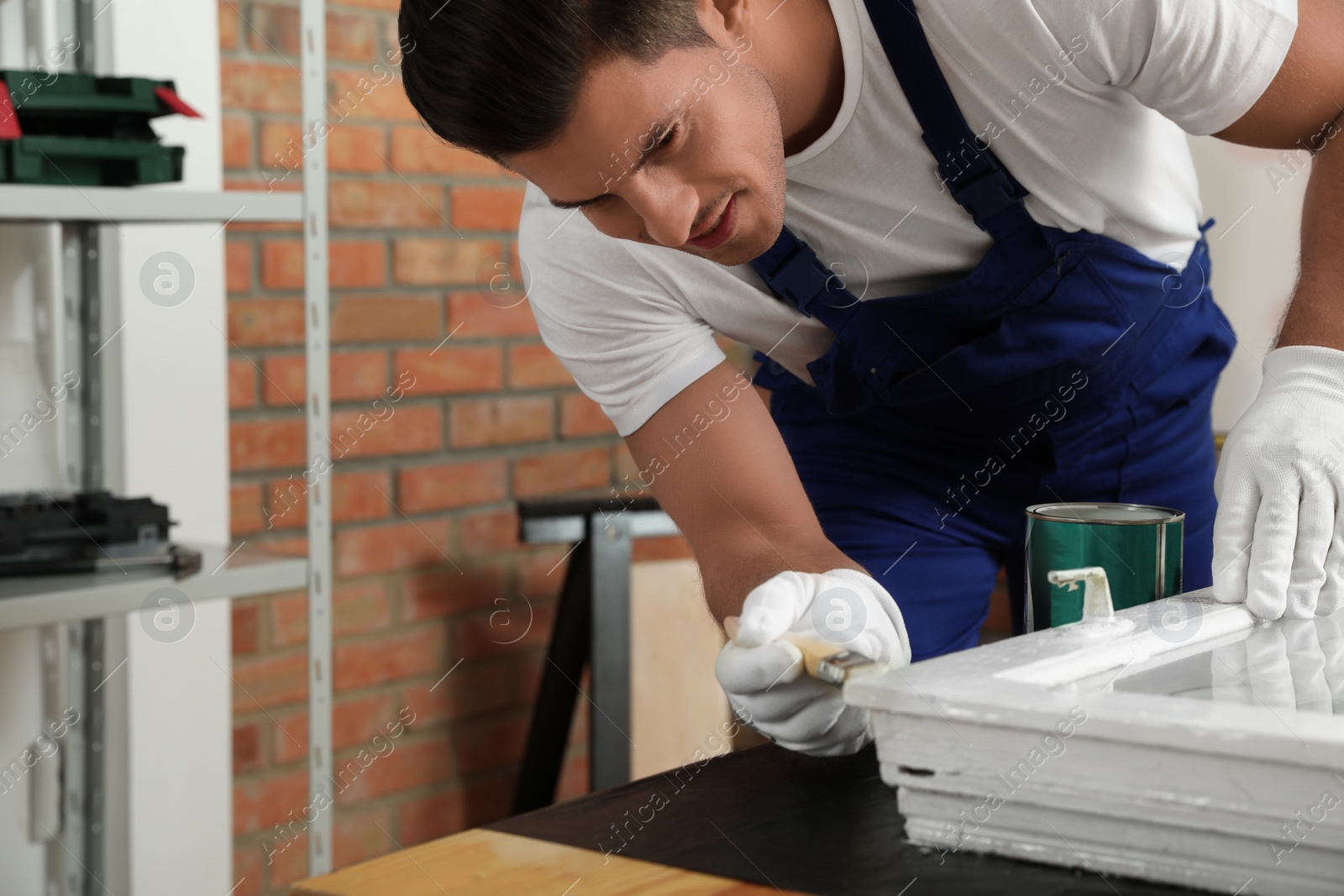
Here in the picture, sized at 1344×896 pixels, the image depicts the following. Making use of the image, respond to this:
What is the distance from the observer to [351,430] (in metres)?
1.85

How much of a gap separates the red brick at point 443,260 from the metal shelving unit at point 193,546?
0.34 meters

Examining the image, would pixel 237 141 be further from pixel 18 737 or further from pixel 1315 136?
pixel 1315 136

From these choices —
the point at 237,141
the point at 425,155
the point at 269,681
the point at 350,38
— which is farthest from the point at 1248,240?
the point at 269,681

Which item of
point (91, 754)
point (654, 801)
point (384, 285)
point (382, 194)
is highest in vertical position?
point (382, 194)

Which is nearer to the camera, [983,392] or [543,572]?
[983,392]

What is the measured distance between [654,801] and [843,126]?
0.56 meters

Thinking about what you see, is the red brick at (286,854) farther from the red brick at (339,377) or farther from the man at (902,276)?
the man at (902,276)

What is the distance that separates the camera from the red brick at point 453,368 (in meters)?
1.90

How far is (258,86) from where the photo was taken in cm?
171

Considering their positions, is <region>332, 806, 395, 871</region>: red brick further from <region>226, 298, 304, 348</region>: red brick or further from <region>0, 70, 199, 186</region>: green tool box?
<region>0, 70, 199, 186</region>: green tool box

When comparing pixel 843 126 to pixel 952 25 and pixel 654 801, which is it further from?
pixel 654 801

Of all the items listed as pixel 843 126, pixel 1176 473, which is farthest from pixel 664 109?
pixel 1176 473

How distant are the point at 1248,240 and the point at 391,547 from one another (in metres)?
1.27

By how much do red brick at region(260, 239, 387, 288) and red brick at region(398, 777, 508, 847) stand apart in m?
0.76
